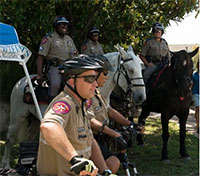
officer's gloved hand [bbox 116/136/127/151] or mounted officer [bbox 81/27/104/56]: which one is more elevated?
mounted officer [bbox 81/27/104/56]

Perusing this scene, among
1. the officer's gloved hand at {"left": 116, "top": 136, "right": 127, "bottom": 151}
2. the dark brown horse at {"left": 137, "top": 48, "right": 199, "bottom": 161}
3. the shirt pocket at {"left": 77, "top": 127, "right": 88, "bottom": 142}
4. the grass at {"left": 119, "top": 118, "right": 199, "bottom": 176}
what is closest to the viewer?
the shirt pocket at {"left": 77, "top": 127, "right": 88, "bottom": 142}

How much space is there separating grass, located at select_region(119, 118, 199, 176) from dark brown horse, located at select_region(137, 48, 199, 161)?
261mm

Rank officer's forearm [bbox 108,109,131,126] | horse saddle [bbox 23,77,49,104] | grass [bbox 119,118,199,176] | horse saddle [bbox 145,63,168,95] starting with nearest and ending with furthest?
officer's forearm [bbox 108,109,131,126]
horse saddle [bbox 23,77,49,104]
grass [bbox 119,118,199,176]
horse saddle [bbox 145,63,168,95]

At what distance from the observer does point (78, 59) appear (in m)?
2.70

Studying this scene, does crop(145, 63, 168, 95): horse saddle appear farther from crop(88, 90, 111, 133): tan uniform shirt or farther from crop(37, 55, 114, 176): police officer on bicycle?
crop(37, 55, 114, 176): police officer on bicycle

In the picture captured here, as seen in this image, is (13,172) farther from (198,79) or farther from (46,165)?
(198,79)

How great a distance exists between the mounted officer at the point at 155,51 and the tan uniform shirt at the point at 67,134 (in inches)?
213

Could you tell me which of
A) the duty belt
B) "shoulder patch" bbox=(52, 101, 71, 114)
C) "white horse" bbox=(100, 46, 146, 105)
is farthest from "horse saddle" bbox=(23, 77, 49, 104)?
"shoulder patch" bbox=(52, 101, 71, 114)

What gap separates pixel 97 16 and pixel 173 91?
8.81 ft

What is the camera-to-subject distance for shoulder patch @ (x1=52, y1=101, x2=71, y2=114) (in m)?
2.45

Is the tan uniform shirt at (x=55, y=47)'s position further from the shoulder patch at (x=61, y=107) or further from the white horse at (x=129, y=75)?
the shoulder patch at (x=61, y=107)

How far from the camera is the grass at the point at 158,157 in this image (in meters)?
6.41

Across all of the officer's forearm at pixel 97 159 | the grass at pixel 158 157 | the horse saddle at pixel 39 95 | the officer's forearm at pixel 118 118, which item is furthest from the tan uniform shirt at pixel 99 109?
the grass at pixel 158 157

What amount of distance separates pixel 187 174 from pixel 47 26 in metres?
4.43
